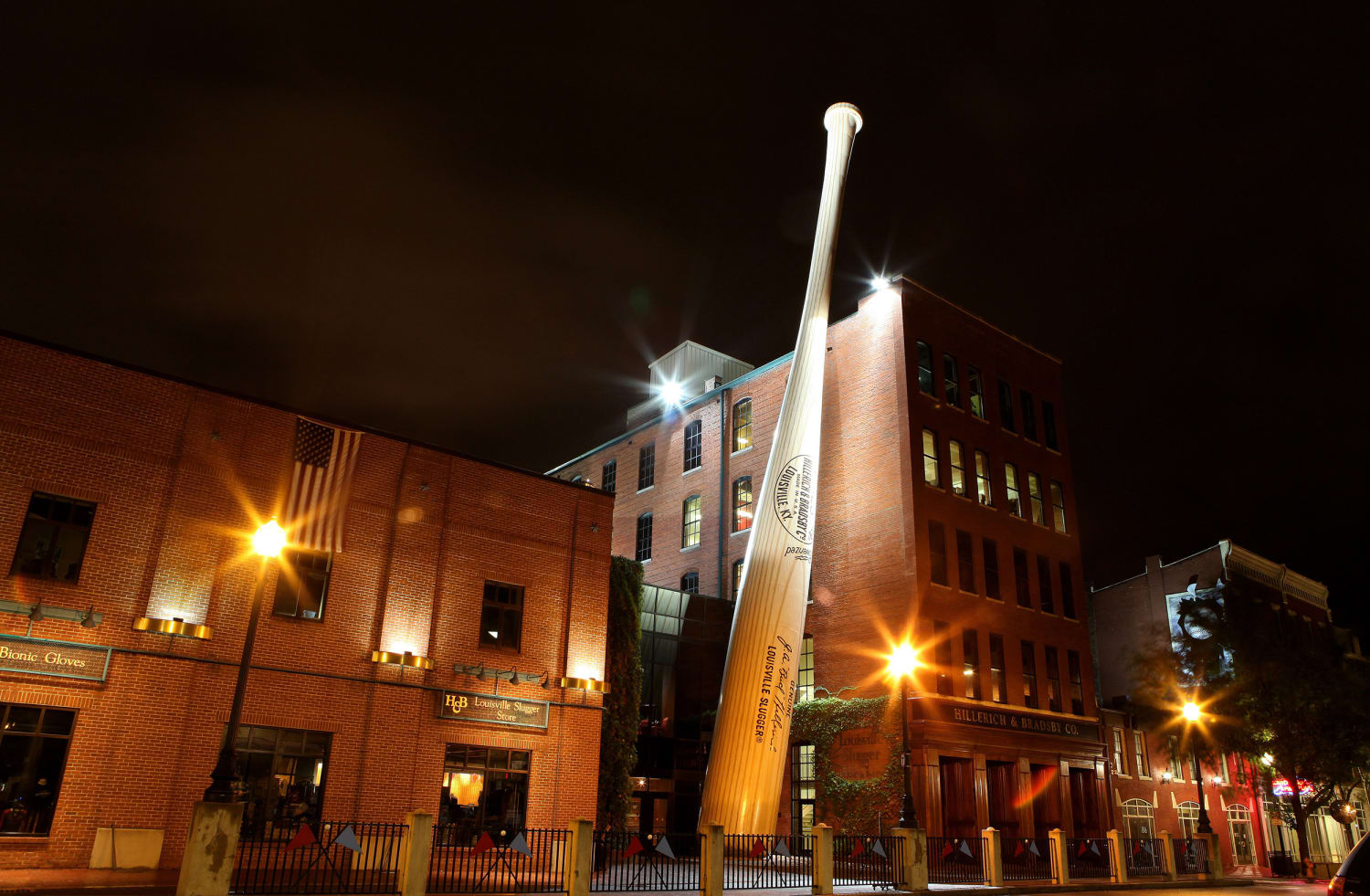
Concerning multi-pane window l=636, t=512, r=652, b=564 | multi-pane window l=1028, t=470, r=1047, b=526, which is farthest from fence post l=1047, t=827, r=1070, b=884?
multi-pane window l=636, t=512, r=652, b=564

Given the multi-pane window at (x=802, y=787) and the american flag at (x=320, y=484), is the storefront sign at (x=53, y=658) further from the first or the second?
the multi-pane window at (x=802, y=787)

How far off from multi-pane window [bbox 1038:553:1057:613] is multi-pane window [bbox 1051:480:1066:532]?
6.01 feet

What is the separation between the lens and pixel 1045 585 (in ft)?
121

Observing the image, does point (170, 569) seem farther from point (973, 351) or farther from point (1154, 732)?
point (1154, 732)

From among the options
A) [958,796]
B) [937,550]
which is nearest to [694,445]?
[937,550]

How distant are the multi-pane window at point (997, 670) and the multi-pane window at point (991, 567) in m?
1.52

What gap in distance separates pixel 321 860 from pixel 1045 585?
91.1ft

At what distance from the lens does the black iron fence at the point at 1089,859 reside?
29.0 meters

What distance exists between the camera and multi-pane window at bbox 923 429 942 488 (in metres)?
33.4

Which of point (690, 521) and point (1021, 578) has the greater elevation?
point (690, 521)

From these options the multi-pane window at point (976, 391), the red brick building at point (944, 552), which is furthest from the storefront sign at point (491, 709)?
the multi-pane window at point (976, 391)

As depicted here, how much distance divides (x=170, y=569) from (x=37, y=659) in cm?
280

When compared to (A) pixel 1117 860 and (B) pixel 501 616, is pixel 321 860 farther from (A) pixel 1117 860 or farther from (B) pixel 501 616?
(A) pixel 1117 860

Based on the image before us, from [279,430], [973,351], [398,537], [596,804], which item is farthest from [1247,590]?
[279,430]
